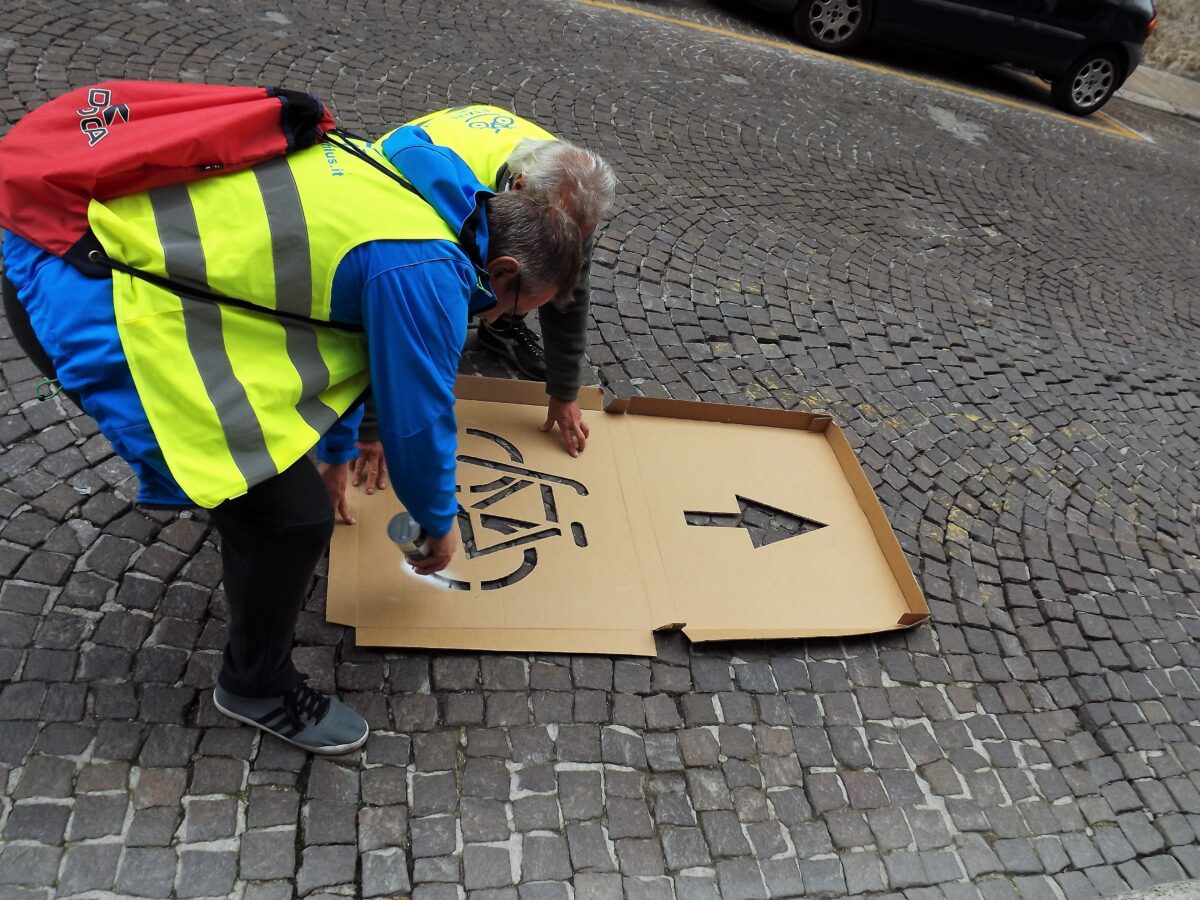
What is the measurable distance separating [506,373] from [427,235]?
1.84 m

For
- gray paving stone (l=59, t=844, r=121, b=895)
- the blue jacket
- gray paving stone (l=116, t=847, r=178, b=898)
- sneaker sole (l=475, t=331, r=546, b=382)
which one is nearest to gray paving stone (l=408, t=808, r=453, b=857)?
gray paving stone (l=116, t=847, r=178, b=898)

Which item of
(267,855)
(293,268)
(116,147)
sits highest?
(116,147)

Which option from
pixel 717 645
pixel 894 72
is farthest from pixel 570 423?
pixel 894 72

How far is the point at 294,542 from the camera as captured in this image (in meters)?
1.65

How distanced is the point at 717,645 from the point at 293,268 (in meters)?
1.67

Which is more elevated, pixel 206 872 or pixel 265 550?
pixel 265 550

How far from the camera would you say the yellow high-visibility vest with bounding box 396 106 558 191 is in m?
1.99

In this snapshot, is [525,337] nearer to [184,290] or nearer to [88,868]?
[184,290]

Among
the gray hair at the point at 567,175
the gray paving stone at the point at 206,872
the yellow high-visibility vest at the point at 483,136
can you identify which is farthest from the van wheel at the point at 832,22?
the gray paving stone at the point at 206,872

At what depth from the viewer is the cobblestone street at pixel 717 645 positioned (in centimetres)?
198

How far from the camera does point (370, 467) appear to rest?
2537mm

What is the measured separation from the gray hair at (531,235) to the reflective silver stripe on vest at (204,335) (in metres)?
0.52

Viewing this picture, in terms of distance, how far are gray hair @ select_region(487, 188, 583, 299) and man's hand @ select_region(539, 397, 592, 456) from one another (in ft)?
3.75

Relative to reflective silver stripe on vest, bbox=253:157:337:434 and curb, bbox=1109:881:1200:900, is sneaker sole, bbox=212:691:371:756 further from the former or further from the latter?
curb, bbox=1109:881:1200:900
